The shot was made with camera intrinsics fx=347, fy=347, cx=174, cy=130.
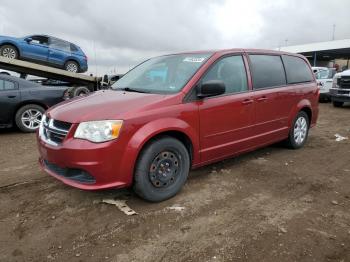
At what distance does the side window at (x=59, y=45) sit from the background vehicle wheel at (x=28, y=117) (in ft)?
19.6

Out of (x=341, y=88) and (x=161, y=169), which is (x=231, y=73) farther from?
(x=341, y=88)

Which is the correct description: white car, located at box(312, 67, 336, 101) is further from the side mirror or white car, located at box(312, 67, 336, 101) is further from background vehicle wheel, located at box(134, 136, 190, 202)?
background vehicle wheel, located at box(134, 136, 190, 202)

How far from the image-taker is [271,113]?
210 inches

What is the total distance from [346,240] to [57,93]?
739cm

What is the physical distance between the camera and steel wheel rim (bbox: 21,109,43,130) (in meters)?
8.12

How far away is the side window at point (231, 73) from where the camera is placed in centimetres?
451

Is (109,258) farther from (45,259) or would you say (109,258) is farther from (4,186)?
(4,186)

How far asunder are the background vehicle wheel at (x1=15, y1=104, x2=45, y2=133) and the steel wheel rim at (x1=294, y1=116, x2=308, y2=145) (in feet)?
18.7

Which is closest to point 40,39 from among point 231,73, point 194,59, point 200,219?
point 194,59

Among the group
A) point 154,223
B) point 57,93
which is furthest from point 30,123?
point 154,223

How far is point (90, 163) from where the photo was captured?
3.46m

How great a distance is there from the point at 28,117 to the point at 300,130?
6.06 m

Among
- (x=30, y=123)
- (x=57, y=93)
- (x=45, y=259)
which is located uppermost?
(x=57, y=93)

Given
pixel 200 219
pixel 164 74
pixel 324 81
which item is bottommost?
pixel 200 219
